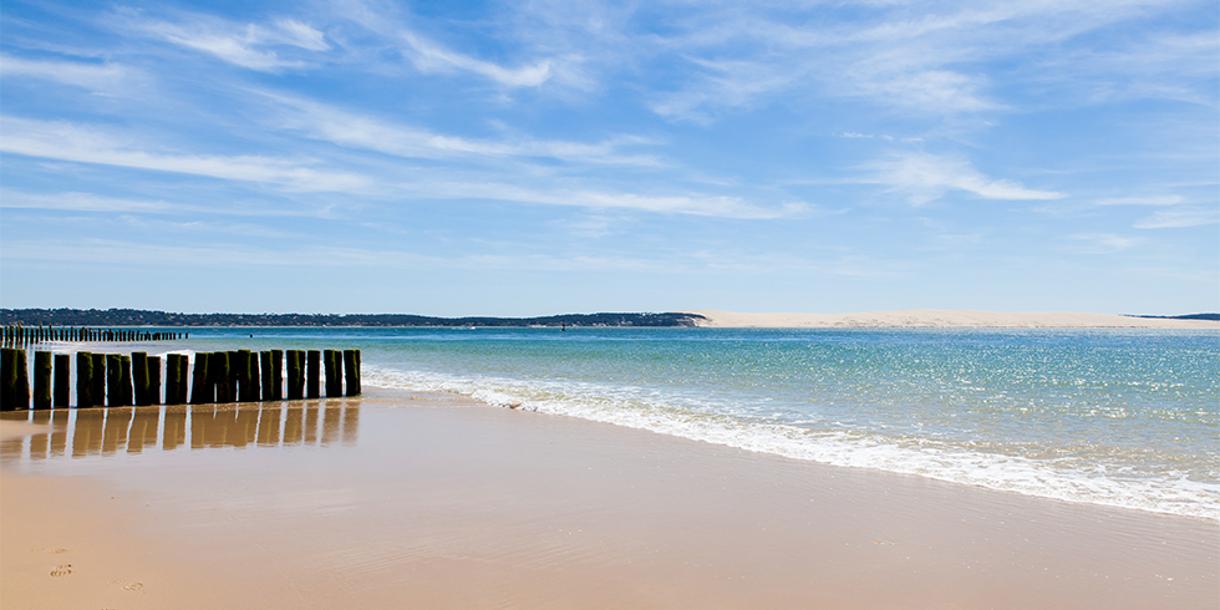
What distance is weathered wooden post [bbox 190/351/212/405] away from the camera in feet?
57.5

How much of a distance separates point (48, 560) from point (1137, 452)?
12509 mm

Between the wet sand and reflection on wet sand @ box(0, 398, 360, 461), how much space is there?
0.26 m

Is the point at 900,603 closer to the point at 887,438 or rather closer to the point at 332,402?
the point at 887,438

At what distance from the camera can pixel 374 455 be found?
1106 centimetres

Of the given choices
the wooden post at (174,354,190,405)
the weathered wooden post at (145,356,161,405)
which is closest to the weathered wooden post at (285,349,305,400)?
the wooden post at (174,354,190,405)

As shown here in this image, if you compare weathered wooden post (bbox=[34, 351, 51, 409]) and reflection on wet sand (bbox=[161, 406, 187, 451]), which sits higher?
weathered wooden post (bbox=[34, 351, 51, 409])

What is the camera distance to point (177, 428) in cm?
1366

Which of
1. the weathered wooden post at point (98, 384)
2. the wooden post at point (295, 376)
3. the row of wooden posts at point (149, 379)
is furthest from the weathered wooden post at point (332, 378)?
the weathered wooden post at point (98, 384)

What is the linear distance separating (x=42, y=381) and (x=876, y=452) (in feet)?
49.4

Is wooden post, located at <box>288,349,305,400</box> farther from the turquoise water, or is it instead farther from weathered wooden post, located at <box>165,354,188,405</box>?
the turquoise water

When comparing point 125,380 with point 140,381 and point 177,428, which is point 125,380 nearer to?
point 140,381

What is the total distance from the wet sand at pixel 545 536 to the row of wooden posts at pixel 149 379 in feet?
17.1

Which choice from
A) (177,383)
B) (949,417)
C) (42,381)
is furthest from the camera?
(177,383)

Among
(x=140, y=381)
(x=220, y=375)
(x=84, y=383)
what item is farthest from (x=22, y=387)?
(x=220, y=375)
